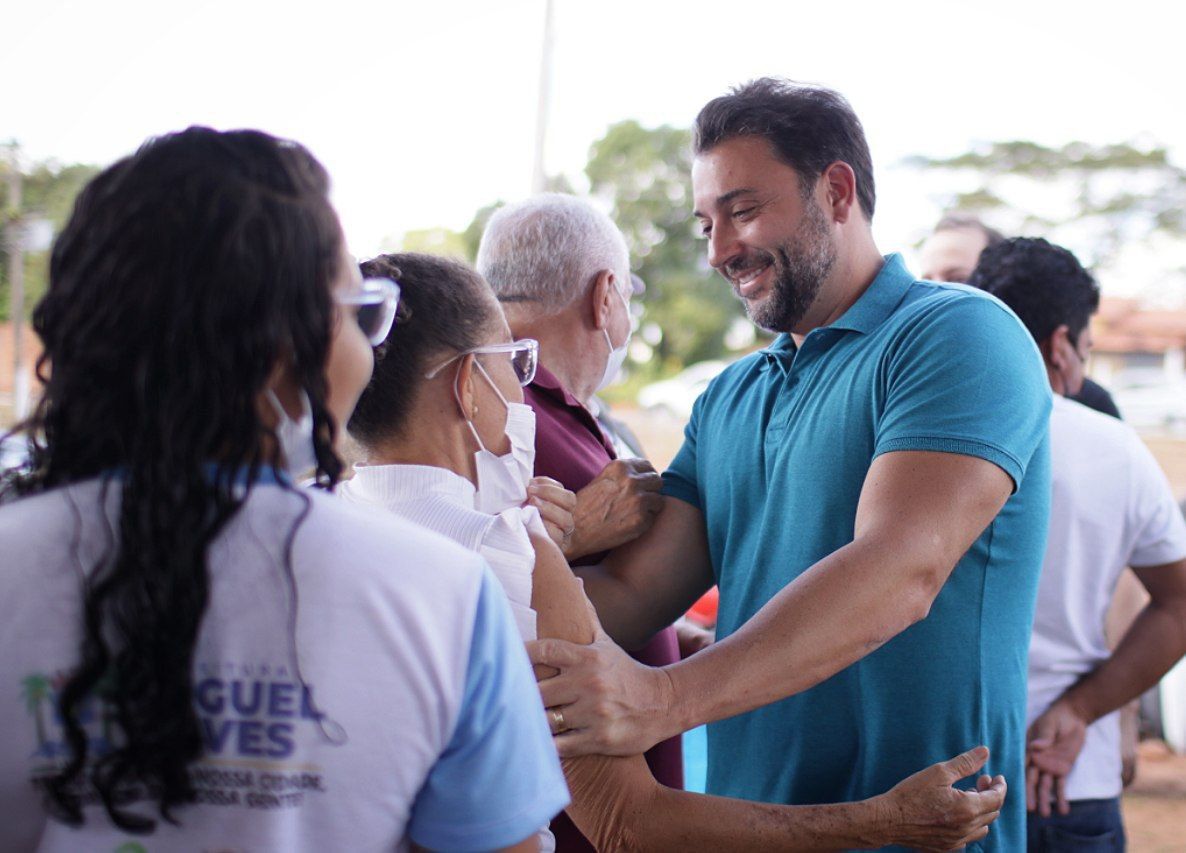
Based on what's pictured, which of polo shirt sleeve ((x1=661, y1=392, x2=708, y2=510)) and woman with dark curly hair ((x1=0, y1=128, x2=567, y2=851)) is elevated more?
woman with dark curly hair ((x1=0, y1=128, x2=567, y2=851))

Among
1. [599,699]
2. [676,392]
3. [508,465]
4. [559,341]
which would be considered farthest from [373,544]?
[676,392]

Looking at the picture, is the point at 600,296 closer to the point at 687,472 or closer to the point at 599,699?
the point at 687,472

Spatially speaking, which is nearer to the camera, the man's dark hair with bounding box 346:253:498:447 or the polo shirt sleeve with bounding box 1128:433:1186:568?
the man's dark hair with bounding box 346:253:498:447

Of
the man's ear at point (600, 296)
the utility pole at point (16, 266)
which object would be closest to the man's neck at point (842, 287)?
the man's ear at point (600, 296)

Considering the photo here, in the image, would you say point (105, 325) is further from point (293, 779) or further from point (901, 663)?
point (901, 663)

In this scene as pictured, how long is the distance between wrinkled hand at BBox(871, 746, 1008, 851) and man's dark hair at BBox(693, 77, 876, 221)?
114cm

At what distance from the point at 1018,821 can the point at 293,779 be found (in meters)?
1.43

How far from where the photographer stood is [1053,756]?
256 centimetres

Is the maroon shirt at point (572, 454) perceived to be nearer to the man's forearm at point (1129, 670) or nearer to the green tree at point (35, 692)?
the man's forearm at point (1129, 670)

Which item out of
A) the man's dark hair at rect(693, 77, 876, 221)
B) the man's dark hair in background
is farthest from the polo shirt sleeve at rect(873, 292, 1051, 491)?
the man's dark hair in background

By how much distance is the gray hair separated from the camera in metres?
2.49

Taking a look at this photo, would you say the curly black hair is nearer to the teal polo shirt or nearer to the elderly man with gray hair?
the teal polo shirt

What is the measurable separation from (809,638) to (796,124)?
106 centimetres

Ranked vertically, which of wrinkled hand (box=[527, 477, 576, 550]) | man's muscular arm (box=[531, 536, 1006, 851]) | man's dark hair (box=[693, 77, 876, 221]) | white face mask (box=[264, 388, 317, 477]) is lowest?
man's muscular arm (box=[531, 536, 1006, 851])
